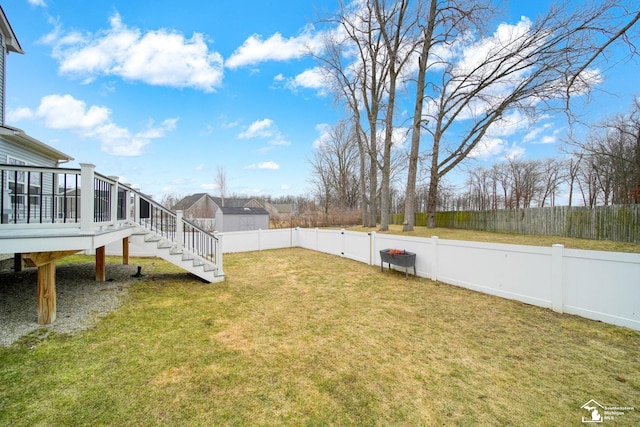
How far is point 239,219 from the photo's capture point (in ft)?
70.5

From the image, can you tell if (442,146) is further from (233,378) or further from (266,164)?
(266,164)

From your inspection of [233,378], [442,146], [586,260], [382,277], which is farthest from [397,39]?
[233,378]

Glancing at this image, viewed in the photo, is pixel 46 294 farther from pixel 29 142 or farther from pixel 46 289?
pixel 29 142

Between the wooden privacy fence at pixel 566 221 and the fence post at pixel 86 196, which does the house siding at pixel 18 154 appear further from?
the wooden privacy fence at pixel 566 221

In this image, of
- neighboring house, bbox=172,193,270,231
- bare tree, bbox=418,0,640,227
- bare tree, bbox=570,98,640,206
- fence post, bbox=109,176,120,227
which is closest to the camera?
fence post, bbox=109,176,120,227

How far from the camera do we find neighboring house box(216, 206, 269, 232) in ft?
68.3

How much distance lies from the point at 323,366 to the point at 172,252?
187 inches

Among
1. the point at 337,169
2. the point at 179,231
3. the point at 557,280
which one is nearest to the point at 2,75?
the point at 179,231

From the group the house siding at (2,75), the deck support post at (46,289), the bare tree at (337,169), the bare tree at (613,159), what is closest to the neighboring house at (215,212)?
the bare tree at (337,169)

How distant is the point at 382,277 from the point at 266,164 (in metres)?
27.7

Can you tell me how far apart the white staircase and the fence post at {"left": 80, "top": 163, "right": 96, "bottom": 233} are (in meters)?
2.22

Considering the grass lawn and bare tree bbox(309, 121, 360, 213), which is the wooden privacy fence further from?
bare tree bbox(309, 121, 360, 213)

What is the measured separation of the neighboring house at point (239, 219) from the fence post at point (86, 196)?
1695 cm

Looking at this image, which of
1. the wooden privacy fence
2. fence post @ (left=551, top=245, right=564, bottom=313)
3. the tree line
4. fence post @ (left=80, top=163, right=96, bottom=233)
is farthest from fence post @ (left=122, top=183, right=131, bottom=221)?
the wooden privacy fence
